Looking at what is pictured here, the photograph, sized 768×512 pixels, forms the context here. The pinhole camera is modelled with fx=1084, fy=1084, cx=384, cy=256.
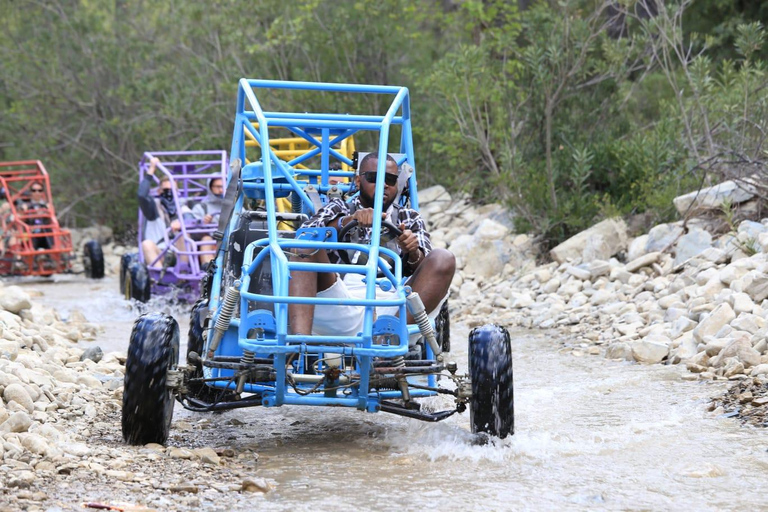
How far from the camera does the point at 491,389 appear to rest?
574 centimetres

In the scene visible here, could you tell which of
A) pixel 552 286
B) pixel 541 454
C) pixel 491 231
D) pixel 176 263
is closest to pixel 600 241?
pixel 552 286

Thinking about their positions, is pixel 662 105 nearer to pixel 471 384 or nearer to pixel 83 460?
pixel 471 384

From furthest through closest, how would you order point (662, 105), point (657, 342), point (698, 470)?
point (662, 105) < point (657, 342) < point (698, 470)

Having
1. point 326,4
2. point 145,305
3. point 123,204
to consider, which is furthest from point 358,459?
point 123,204

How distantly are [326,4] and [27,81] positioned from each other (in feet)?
21.6

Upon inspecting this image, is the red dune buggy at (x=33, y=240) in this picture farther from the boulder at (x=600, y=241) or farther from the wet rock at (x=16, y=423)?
the wet rock at (x=16, y=423)

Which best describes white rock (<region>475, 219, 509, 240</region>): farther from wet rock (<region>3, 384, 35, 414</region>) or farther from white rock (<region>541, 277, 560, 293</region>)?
wet rock (<region>3, 384, 35, 414</region>)

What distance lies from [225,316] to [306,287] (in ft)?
1.53

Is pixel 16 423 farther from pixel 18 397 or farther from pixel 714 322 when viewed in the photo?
pixel 714 322

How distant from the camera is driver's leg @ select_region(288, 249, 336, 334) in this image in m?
5.70

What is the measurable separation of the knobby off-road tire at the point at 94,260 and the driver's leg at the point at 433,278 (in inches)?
461

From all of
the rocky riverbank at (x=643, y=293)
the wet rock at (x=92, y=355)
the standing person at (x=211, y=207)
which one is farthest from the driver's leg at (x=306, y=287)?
the standing person at (x=211, y=207)

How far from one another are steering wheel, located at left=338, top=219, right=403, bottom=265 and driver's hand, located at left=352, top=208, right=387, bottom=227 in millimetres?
39

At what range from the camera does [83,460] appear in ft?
17.2
